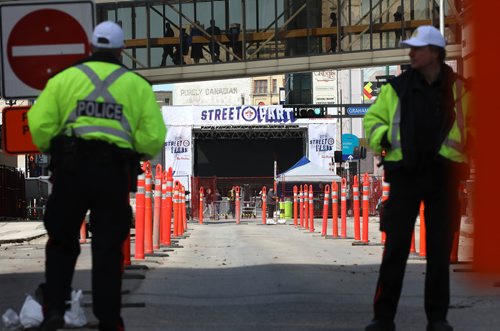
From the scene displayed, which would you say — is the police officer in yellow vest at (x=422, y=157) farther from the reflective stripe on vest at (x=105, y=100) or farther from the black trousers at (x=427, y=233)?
the reflective stripe on vest at (x=105, y=100)

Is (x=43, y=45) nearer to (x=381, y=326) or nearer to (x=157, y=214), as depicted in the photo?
(x=381, y=326)

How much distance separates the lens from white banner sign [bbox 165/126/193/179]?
61.8 meters

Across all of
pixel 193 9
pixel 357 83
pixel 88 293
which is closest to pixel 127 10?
pixel 193 9

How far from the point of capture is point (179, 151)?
62.0 metres

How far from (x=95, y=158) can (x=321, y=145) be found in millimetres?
56825

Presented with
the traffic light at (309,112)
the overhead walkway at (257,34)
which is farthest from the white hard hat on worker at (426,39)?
the traffic light at (309,112)

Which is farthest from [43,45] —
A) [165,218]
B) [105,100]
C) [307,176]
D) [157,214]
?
[307,176]

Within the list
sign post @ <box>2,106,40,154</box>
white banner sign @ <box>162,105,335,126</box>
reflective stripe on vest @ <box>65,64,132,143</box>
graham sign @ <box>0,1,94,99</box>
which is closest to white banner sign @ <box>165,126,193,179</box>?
white banner sign @ <box>162,105,335,126</box>

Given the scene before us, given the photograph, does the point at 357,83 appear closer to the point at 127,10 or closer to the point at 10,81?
the point at 127,10

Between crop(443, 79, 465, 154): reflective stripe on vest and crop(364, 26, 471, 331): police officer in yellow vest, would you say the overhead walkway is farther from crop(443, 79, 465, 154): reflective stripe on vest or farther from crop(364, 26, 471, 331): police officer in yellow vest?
crop(364, 26, 471, 331): police officer in yellow vest

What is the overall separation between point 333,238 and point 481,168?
2113 centimetres

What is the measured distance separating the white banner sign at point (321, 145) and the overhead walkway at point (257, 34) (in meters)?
17.8

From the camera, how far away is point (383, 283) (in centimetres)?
623

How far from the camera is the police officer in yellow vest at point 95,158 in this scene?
569 cm
